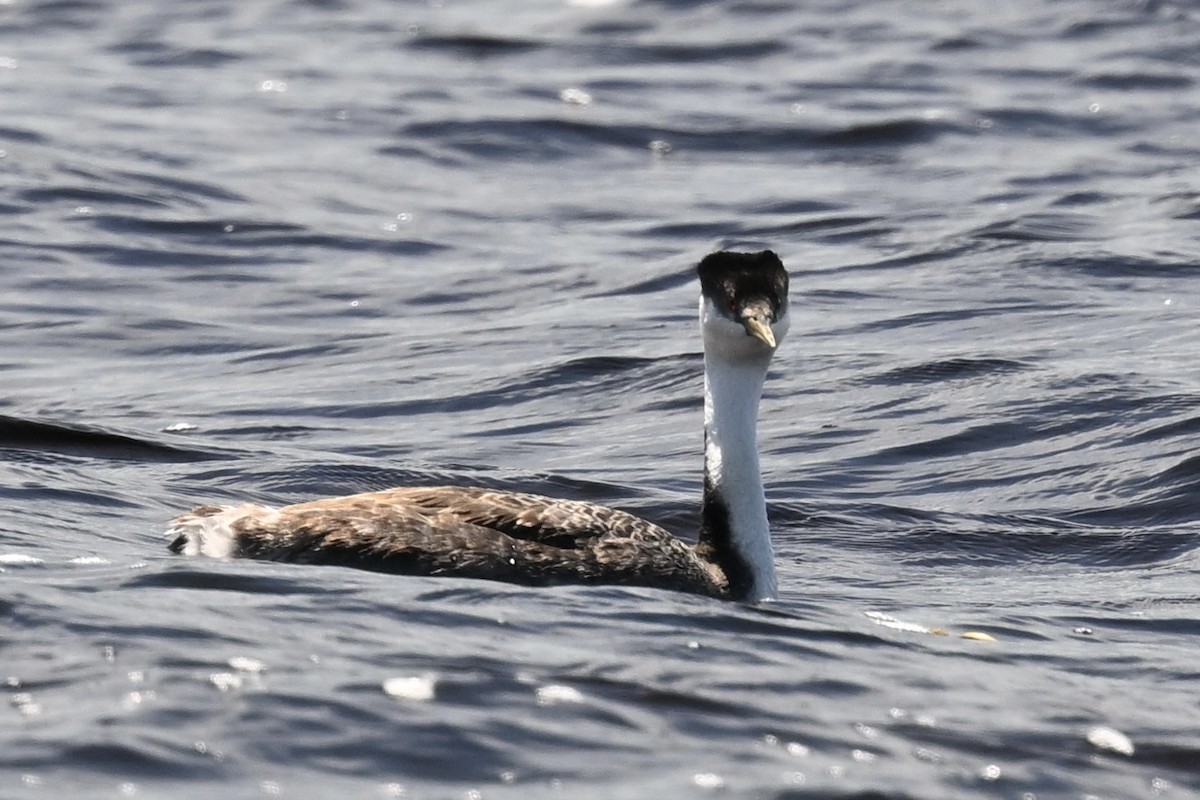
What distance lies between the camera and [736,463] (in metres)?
9.39

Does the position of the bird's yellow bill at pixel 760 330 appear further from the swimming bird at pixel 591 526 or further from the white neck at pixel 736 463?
the white neck at pixel 736 463

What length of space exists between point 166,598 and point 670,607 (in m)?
1.82

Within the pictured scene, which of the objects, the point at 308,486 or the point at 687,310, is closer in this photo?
the point at 308,486

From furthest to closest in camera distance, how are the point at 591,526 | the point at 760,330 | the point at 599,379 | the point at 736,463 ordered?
the point at 599,379 → the point at 736,463 → the point at 591,526 → the point at 760,330

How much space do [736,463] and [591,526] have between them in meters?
0.75

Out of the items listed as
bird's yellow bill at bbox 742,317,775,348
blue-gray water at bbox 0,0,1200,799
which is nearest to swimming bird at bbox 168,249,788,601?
bird's yellow bill at bbox 742,317,775,348

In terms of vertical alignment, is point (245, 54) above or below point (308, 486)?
above

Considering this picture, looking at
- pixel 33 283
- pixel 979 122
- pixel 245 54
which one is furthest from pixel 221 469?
pixel 245 54

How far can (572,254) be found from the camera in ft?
64.5

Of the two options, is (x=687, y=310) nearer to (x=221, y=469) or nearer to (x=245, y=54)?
(x=221, y=469)

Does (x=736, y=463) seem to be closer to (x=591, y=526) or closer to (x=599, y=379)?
(x=591, y=526)

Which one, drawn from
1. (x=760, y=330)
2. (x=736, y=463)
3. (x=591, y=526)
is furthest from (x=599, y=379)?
(x=760, y=330)

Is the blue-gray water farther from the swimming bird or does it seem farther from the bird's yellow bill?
the bird's yellow bill

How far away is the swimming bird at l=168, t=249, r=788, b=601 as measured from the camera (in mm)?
8680
